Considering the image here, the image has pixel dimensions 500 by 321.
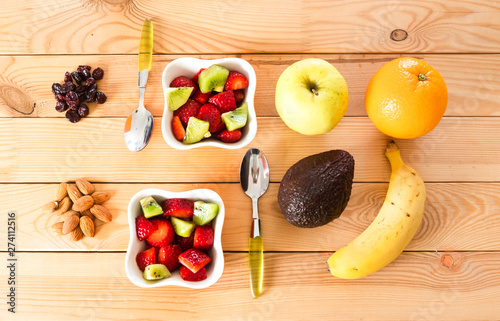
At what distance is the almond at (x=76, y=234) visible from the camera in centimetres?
96

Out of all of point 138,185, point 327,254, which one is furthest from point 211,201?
point 327,254

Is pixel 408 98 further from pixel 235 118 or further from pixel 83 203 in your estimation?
pixel 83 203

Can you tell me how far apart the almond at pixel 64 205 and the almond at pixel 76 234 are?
61 millimetres

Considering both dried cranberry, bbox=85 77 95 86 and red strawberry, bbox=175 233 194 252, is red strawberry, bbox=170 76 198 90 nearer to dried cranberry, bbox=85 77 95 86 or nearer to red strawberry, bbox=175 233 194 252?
dried cranberry, bbox=85 77 95 86

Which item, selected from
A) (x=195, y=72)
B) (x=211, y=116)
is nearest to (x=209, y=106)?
(x=211, y=116)

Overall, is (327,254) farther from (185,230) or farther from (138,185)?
(138,185)

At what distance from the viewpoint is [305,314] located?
96 cm

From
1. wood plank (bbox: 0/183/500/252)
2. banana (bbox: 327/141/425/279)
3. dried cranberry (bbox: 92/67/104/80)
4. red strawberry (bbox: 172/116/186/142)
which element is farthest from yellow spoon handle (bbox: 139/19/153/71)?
banana (bbox: 327/141/425/279)

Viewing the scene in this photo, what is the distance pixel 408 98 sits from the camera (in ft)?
2.74

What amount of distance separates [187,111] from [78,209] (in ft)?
1.29

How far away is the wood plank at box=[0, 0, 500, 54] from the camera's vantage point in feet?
3.44

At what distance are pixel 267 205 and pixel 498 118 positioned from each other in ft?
2.31

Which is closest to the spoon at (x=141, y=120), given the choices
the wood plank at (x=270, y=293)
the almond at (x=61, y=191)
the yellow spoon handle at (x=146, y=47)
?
the yellow spoon handle at (x=146, y=47)

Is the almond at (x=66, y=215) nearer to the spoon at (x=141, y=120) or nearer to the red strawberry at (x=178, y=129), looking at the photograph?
the spoon at (x=141, y=120)
